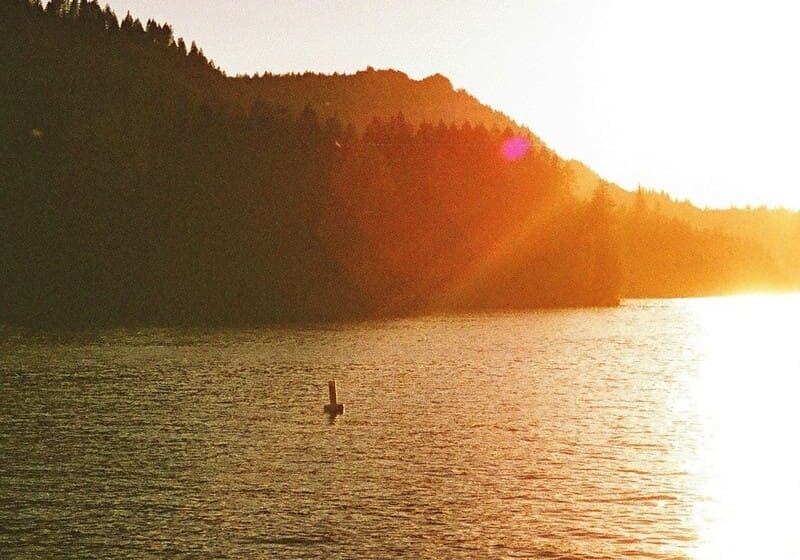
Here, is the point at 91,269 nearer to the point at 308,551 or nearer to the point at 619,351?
the point at 619,351

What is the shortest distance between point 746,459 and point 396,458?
20.3 meters

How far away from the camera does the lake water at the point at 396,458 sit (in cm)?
3606

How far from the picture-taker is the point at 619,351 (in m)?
118

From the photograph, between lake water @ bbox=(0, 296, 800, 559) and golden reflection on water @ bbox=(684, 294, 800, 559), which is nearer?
lake water @ bbox=(0, 296, 800, 559)

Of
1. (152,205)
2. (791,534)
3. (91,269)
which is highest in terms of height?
(152,205)

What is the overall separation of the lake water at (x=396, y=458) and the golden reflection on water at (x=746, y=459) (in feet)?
0.52

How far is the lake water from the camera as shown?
36062mm

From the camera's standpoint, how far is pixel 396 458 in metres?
50.6

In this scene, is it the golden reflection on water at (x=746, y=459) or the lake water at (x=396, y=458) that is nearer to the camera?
the lake water at (x=396, y=458)

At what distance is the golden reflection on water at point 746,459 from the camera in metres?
36.9

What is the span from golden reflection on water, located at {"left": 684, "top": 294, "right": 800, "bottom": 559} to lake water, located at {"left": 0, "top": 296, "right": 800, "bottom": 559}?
158 millimetres

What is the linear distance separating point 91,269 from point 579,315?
342ft

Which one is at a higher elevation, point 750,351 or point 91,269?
point 91,269

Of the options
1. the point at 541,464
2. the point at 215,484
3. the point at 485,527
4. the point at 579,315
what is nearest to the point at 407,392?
the point at 541,464
